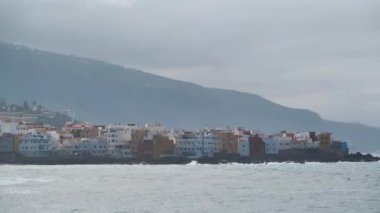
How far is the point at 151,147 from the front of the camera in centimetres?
11762

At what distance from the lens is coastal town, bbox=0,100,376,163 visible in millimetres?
117250

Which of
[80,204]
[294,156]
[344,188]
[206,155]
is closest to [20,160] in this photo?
[206,155]

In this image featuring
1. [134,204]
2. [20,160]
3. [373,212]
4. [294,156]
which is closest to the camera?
[373,212]

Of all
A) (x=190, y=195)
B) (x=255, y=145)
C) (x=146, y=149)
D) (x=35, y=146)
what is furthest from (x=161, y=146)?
(x=190, y=195)

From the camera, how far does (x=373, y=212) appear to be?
38.0 m

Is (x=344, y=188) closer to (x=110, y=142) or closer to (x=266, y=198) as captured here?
(x=266, y=198)

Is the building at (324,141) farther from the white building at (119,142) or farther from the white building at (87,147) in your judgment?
the white building at (87,147)

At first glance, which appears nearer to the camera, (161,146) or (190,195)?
(190,195)

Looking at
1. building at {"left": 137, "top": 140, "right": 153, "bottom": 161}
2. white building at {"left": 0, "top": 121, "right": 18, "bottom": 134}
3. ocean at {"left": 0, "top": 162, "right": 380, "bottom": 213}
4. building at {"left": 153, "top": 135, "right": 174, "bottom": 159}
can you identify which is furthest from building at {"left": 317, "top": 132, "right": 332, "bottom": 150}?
ocean at {"left": 0, "top": 162, "right": 380, "bottom": 213}

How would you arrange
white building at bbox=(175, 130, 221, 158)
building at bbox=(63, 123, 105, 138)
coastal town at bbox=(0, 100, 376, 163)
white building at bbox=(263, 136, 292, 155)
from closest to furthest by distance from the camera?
coastal town at bbox=(0, 100, 376, 163)
white building at bbox=(175, 130, 221, 158)
white building at bbox=(263, 136, 292, 155)
building at bbox=(63, 123, 105, 138)

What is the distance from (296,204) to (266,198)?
429 cm

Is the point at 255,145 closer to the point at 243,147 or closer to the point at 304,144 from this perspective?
the point at 243,147

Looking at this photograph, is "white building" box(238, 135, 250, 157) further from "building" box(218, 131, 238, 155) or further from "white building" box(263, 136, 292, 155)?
"white building" box(263, 136, 292, 155)

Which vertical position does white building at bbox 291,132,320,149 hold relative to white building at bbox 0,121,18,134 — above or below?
below
